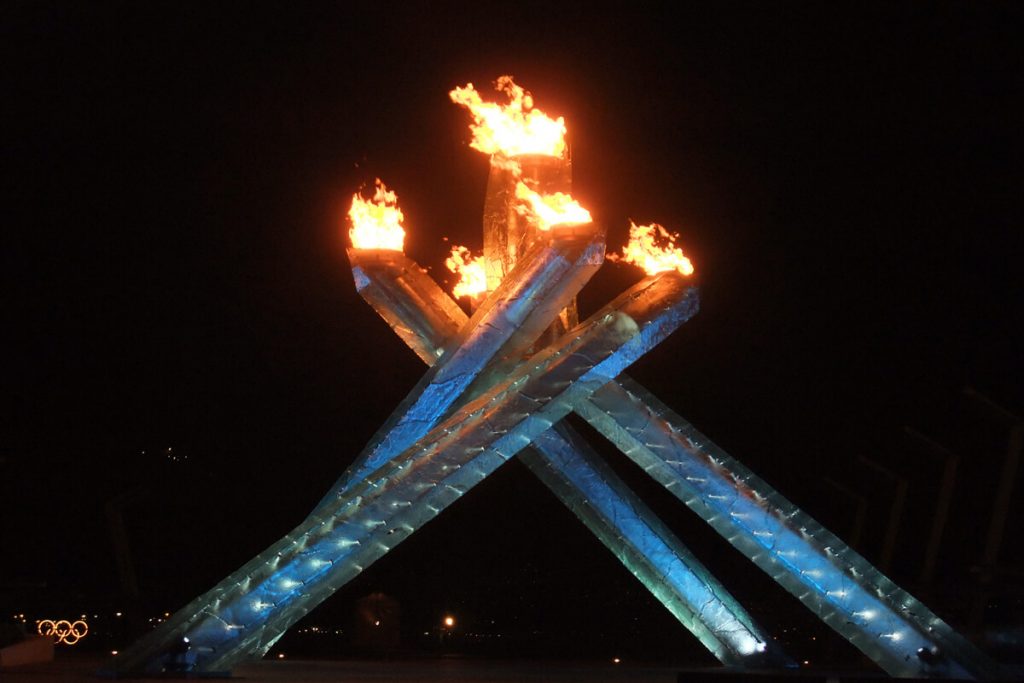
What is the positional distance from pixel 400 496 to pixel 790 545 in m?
3.69

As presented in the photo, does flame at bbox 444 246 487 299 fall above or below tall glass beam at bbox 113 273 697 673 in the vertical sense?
above

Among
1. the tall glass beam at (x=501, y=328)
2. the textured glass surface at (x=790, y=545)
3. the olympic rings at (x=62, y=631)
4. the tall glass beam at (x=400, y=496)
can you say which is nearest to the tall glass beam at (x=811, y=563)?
the textured glass surface at (x=790, y=545)

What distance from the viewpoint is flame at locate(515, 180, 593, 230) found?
1311 centimetres

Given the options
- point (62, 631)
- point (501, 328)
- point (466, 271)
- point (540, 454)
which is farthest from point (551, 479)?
point (62, 631)

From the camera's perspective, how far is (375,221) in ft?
46.8

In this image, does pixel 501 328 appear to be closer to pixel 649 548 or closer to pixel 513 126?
pixel 513 126

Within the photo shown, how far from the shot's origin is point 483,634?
80.2 ft

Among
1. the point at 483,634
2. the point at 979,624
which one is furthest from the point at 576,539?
the point at 979,624

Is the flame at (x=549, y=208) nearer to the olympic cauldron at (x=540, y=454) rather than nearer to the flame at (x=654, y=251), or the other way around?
the olympic cauldron at (x=540, y=454)

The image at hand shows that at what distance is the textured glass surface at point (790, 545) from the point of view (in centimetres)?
1216

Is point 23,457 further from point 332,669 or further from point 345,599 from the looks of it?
point 332,669

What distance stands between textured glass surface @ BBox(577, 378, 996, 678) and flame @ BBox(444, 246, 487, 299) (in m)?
2.52

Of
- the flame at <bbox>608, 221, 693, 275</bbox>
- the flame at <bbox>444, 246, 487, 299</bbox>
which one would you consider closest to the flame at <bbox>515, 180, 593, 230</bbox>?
the flame at <bbox>608, 221, 693, 275</bbox>

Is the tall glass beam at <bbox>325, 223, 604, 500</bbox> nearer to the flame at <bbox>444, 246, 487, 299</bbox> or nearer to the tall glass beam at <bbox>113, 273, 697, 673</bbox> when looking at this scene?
the tall glass beam at <bbox>113, 273, 697, 673</bbox>
